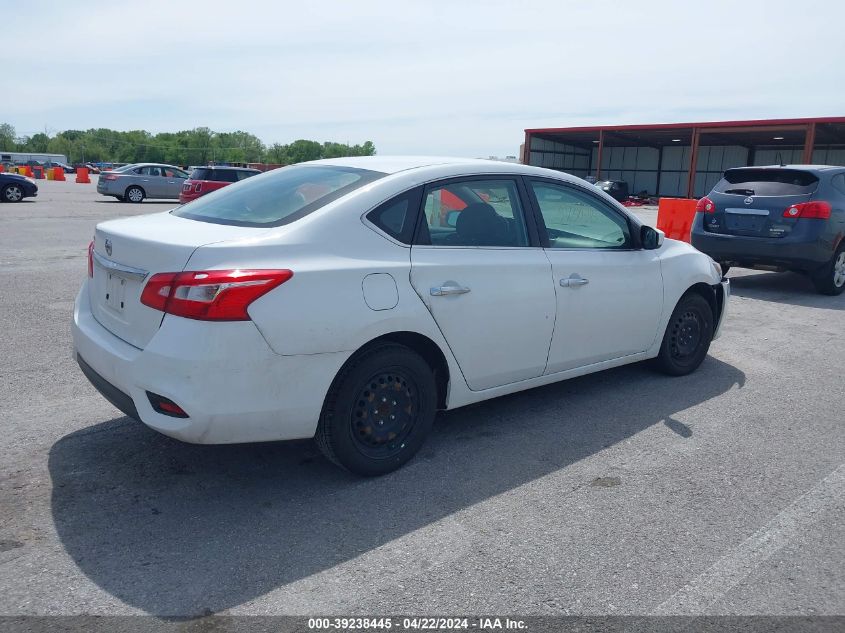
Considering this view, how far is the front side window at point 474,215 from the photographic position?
402 centimetres

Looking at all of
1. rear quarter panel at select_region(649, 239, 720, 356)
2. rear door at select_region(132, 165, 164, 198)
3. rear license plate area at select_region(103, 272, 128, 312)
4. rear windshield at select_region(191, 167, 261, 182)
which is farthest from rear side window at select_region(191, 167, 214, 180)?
rear license plate area at select_region(103, 272, 128, 312)

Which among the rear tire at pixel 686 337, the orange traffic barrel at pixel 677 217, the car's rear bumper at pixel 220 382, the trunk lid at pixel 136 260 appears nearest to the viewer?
the car's rear bumper at pixel 220 382

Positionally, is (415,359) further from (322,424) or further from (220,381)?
(220,381)

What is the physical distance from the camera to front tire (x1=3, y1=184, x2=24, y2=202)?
23945mm

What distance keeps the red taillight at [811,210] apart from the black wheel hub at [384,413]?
735 centimetres

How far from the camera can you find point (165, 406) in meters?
3.18

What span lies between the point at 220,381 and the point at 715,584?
7.28ft

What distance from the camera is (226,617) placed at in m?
2.63

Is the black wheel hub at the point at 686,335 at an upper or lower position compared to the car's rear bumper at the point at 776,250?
lower

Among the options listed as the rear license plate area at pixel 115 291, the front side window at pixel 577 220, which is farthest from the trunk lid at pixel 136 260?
the front side window at pixel 577 220

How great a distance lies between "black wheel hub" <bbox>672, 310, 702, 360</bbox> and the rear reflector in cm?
384

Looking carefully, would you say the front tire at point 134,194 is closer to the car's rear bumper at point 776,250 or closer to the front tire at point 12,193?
the front tire at point 12,193

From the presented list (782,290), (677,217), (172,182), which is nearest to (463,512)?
(782,290)

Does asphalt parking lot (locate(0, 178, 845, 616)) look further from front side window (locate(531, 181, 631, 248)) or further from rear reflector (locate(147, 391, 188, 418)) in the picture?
front side window (locate(531, 181, 631, 248))
